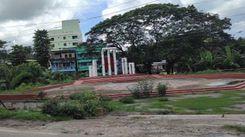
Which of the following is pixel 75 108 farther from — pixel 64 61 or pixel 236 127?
pixel 64 61

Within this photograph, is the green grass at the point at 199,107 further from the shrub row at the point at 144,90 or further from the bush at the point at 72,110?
the shrub row at the point at 144,90

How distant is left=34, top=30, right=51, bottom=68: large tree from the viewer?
308ft

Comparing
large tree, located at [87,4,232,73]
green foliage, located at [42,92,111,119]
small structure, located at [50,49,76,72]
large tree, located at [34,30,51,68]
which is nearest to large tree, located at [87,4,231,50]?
large tree, located at [87,4,232,73]

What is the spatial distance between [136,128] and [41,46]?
8159 centimetres

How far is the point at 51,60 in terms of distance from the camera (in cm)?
10256

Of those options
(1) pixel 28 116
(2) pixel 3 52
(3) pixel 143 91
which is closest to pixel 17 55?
(2) pixel 3 52

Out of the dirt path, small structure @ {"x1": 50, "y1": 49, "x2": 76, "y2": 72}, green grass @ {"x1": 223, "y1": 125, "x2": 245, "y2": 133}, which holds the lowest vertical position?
the dirt path

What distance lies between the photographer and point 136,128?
14633mm

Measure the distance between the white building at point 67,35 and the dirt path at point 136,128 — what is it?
11076cm

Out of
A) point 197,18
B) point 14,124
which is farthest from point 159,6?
point 14,124

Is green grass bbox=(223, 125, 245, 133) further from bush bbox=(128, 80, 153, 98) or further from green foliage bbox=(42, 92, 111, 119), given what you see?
bush bbox=(128, 80, 153, 98)

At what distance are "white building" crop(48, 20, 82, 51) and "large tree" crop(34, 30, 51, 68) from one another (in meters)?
31.6

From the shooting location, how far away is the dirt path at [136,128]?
13.1m

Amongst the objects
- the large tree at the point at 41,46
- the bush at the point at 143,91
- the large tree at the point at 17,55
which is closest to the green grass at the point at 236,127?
the bush at the point at 143,91
